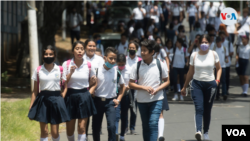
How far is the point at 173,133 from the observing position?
809 centimetres

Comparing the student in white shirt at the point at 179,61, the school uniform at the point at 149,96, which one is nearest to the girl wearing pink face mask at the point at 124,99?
the school uniform at the point at 149,96

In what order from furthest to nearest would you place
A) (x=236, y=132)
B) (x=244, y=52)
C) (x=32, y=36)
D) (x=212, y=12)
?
(x=212, y=12) → (x=244, y=52) → (x=32, y=36) → (x=236, y=132)

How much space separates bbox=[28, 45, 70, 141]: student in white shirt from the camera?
233 inches

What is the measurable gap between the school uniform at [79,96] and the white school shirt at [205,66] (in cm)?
218

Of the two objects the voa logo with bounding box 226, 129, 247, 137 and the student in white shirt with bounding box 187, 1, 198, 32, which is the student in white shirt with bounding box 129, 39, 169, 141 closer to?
the voa logo with bounding box 226, 129, 247, 137

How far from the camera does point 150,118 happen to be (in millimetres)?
6004

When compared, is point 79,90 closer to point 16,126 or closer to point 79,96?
point 79,96

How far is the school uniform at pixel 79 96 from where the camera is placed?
6.20 m

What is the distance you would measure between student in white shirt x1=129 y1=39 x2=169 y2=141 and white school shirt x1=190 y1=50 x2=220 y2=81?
140cm

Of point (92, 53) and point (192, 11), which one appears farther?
point (192, 11)

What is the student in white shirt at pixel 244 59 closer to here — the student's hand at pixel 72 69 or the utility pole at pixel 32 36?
the utility pole at pixel 32 36

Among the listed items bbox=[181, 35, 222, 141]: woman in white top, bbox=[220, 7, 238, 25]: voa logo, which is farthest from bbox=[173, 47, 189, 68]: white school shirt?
bbox=[181, 35, 222, 141]: woman in white top

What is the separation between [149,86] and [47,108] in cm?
154

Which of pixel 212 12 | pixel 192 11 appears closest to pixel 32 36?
pixel 212 12
